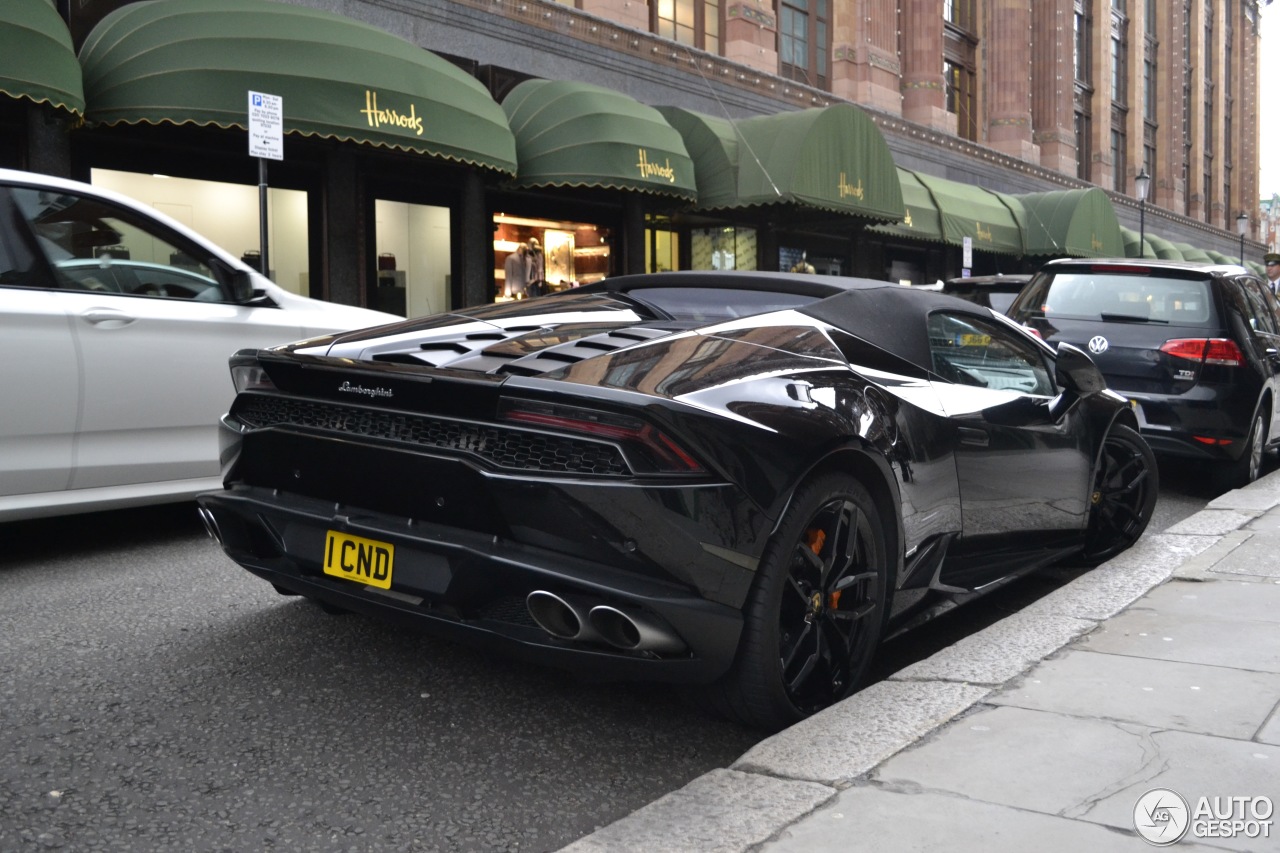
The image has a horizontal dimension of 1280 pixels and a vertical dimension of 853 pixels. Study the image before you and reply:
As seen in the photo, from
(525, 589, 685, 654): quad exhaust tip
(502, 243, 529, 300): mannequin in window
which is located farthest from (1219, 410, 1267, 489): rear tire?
(502, 243, 529, 300): mannequin in window

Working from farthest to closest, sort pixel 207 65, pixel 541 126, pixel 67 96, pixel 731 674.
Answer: pixel 541 126
pixel 207 65
pixel 67 96
pixel 731 674

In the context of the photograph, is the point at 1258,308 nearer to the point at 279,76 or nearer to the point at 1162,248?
the point at 279,76

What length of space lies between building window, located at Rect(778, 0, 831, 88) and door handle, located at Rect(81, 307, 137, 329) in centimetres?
1908

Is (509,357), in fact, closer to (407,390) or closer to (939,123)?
(407,390)

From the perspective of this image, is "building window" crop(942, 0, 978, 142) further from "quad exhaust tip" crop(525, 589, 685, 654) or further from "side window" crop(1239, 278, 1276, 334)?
"quad exhaust tip" crop(525, 589, 685, 654)

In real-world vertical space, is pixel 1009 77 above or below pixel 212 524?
above

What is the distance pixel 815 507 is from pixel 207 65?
9.49 meters

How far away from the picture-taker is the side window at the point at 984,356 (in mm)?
4309

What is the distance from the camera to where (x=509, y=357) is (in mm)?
3230

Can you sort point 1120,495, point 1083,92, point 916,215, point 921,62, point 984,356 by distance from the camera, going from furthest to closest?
point 1083,92 → point 921,62 → point 916,215 → point 1120,495 → point 984,356

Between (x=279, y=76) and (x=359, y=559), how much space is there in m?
9.18

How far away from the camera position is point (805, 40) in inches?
925

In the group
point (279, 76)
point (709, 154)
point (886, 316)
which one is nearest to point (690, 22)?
point (709, 154)

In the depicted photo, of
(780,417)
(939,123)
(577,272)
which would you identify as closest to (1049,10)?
(939,123)
